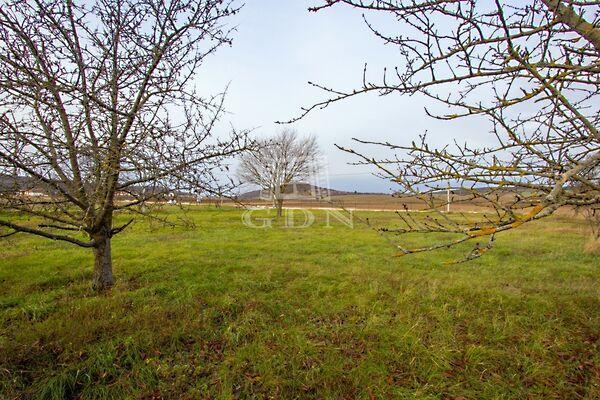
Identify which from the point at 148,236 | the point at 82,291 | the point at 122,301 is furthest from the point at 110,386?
the point at 148,236

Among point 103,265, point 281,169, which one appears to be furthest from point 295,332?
point 281,169

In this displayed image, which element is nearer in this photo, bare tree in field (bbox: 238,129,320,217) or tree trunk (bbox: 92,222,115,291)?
tree trunk (bbox: 92,222,115,291)

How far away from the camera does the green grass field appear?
131 inches

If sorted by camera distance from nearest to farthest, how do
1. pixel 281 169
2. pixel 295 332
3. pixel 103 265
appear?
pixel 295 332 → pixel 103 265 → pixel 281 169

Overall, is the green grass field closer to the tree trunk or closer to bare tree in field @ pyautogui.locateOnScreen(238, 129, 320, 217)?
the tree trunk

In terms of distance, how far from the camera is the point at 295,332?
4.27m

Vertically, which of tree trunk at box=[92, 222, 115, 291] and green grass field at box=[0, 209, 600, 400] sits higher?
tree trunk at box=[92, 222, 115, 291]

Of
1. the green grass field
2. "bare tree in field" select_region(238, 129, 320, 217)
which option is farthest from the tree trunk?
"bare tree in field" select_region(238, 129, 320, 217)

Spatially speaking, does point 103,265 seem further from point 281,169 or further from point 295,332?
point 281,169

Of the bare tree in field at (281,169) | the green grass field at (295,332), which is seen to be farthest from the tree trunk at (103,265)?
the bare tree in field at (281,169)

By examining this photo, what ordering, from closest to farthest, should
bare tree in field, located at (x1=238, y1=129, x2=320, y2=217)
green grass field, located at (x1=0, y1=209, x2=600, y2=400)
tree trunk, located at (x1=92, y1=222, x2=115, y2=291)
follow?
green grass field, located at (x1=0, y1=209, x2=600, y2=400) → tree trunk, located at (x1=92, y1=222, x2=115, y2=291) → bare tree in field, located at (x1=238, y1=129, x2=320, y2=217)

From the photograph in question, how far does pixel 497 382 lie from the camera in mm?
3432

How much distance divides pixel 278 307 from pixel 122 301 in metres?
2.50

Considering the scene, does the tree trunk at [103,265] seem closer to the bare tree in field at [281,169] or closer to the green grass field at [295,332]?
the green grass field at [295,332]
